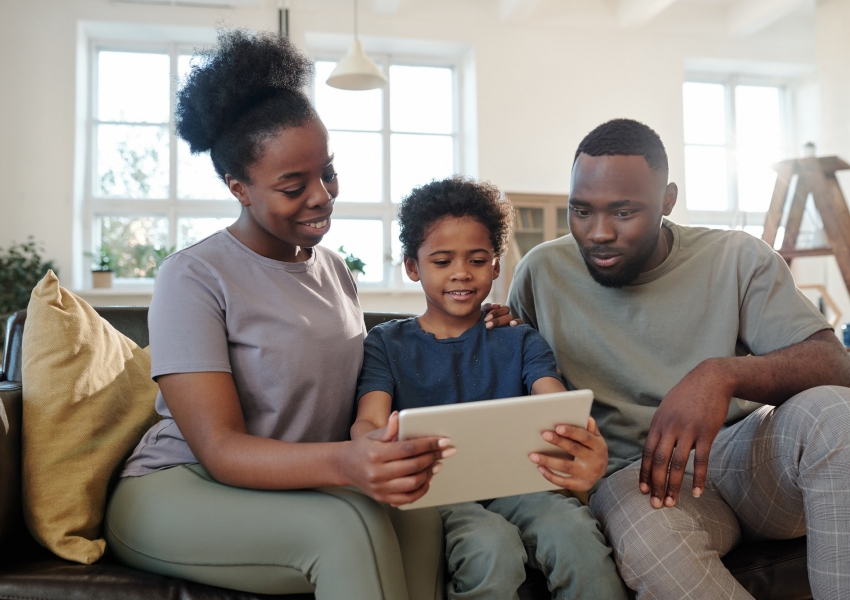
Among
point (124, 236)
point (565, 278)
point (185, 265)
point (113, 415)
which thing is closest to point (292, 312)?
point (185, 265)

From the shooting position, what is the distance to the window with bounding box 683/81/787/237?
21.9ft

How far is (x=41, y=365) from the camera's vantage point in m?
1.27

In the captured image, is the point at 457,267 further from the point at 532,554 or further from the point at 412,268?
the point at 532,554

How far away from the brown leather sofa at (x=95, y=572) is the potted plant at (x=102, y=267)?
4154 millimetres

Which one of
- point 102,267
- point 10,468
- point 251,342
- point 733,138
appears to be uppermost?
point 733,138

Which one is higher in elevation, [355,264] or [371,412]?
[355,264]

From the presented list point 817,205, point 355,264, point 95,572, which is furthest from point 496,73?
point 95,572

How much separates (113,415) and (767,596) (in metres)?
1.25

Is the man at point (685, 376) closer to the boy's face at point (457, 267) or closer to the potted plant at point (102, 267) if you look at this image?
the boy's face at point (457, 267)

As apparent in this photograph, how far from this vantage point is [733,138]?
268 inches

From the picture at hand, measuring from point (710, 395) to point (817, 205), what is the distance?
3.54 metres

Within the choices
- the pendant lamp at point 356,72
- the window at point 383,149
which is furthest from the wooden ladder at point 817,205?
the window at point 383,149

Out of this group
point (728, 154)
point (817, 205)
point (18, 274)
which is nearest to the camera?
point (817, 205)

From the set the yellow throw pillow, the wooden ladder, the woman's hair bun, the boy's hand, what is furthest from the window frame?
the yellow throw pillow
